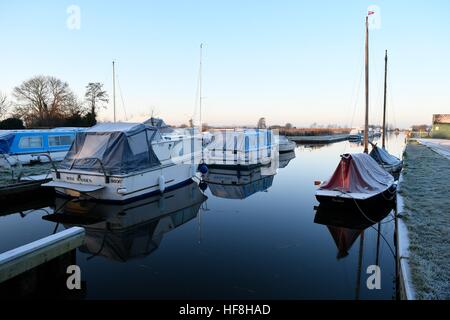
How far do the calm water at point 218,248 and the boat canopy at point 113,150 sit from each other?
1.41 metres

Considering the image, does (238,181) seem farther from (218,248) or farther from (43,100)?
(43,100)

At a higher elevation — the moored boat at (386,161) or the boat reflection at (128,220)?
the moored boat at (386,161)

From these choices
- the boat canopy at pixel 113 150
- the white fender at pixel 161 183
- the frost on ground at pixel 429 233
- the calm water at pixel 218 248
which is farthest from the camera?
the white fender at pixel 161 183

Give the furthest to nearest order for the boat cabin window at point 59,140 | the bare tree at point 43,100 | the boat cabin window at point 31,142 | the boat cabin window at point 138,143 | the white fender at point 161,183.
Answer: the bare tree at point 43,100, the boat cabin window at point 59,140, the boat cabin window at point 31,142, the white fender at point 161,183, the boat cabin window at point 138,143

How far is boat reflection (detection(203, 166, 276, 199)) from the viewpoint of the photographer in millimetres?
13965

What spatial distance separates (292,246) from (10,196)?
10.00 metres

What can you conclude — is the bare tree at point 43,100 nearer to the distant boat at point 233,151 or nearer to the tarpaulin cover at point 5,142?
the tarpaulin cover at point 5,142

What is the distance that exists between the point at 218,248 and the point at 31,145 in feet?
53.4

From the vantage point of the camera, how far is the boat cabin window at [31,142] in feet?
59.2

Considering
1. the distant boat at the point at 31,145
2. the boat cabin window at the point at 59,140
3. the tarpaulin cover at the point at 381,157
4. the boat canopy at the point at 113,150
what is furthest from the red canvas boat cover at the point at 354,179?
the boat cabin window at the point at 59,140
